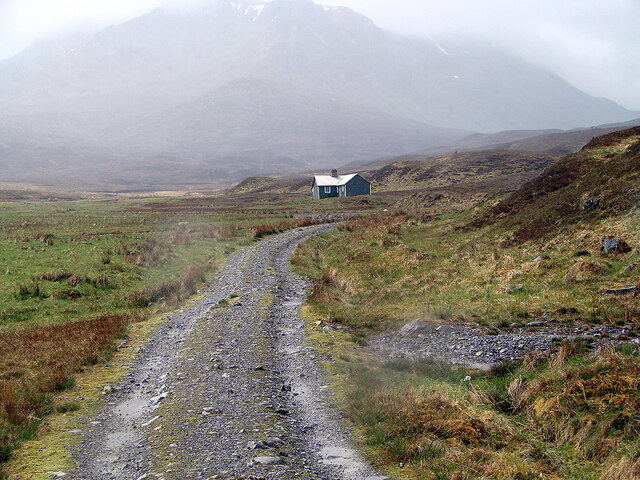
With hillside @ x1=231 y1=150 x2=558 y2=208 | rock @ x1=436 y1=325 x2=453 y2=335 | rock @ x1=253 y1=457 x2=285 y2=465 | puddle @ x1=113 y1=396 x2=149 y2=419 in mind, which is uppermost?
hillside @ x1=231 y1=150 x2=558 y2=208

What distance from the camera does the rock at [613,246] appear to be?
18.5 m

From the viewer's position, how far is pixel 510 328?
14.8 metres

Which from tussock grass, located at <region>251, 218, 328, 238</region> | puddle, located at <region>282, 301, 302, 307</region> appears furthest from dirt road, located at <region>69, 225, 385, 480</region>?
tussock grass, located at <region>251, 218, 328, 238</region>

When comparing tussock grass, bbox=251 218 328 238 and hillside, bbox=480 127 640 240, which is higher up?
hillside, bbox=480 127 640 240

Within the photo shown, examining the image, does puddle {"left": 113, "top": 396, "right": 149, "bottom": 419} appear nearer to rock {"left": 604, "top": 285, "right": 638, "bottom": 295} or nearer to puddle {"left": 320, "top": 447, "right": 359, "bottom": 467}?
puddle {"left": 320, "top": 447, "right": 359, "bottom": 467}

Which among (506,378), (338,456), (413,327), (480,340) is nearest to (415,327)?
(413,327)

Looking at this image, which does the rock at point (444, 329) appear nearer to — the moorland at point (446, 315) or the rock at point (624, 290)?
the moorland at point (446, 315)

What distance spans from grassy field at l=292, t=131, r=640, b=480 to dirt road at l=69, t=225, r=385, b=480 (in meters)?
0.92

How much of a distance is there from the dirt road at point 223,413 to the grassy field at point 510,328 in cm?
92

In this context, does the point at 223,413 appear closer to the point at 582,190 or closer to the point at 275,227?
the point at 582,190

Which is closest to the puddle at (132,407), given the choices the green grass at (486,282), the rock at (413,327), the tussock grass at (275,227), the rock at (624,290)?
the green grass at (486,282)

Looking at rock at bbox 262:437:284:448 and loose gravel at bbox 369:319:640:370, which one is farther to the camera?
loose gravel at bbox 369:319:640:370

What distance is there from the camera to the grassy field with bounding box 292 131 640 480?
8.42 m

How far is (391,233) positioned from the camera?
42.7 m
